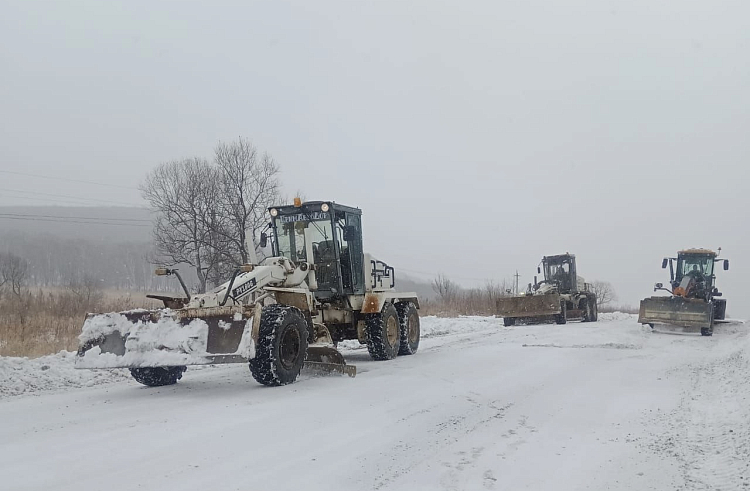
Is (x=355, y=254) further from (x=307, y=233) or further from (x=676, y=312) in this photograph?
(x=676, y=312)

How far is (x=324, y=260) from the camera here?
11.3 meters

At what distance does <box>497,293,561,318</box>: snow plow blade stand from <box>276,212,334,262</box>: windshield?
14.9 m

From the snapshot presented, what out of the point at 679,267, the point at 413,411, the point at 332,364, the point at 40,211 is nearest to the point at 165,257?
the point at 679,267

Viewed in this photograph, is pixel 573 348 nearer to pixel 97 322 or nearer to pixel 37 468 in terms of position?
pixel 97 322

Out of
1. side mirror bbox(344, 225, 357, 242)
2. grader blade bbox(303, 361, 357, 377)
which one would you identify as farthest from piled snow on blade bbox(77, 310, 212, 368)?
side mirror bbox(344, 225, 357, 242)

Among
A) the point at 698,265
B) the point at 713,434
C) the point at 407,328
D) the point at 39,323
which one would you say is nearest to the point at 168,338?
the point at 407,328

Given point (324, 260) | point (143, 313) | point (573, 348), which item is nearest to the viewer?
point (143, 313)

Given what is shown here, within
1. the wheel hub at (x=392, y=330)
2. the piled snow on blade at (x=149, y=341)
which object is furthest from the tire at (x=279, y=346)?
the wheel hub at (x=392, y=330)

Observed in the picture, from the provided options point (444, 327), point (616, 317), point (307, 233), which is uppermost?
point (307, 233)

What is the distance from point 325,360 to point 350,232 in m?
2.80

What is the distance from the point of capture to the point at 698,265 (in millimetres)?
24203

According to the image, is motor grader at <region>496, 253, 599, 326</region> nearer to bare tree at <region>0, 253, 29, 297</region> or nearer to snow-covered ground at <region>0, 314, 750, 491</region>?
snow-covered ground at <region>0, 314, 750, 491</region>

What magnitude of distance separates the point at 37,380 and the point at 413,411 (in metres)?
5.90

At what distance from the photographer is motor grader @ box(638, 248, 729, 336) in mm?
20016
